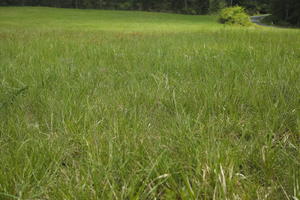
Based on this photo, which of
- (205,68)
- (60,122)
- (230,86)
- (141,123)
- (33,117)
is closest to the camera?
(141,123)

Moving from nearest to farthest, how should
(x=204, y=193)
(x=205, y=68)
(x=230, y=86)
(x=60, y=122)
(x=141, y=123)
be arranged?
(x=204, y=193) < (x=141, y=123) < (x=60, y=122) < (x=230, y=86) < (x=205, y=68)

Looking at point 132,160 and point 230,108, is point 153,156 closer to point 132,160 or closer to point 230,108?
point 132,160

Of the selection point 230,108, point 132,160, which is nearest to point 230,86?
point 230,108

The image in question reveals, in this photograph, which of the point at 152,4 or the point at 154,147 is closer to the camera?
the point at 154,147

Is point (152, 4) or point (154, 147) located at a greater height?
point (152, 4)

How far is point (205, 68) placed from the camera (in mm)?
2777

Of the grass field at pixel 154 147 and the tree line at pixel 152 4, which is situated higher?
the tree line at pixel 152 4

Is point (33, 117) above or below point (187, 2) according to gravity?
below

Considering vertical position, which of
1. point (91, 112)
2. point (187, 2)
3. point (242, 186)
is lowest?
point (242, 186)

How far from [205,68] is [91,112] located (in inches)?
63.5

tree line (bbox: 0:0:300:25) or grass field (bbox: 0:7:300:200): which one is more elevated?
tree line (bbox: 0:0:300:25)

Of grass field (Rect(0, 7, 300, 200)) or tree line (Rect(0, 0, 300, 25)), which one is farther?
tree line (Rect(0, 0, 300, 25))

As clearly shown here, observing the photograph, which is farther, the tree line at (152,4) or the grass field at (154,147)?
the tree line at (152,4)

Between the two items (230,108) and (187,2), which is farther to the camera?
(187,2)
